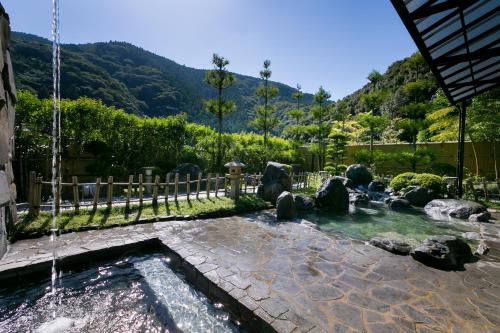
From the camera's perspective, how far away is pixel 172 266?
4.71 m

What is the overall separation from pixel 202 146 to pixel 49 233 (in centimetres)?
1102

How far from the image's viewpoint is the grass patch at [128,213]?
5.68 metres

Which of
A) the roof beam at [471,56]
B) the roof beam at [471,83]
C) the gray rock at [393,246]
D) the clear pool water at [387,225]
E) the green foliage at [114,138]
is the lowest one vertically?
the clear pool water at [387,225]

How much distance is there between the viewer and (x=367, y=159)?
19547 mm

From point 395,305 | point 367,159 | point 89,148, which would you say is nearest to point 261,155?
point 367,159

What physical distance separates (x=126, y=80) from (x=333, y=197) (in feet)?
221

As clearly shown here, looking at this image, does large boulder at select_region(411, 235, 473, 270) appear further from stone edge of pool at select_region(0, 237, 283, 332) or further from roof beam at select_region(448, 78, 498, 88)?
roof beam at select_region(448, 78, 498, 88)

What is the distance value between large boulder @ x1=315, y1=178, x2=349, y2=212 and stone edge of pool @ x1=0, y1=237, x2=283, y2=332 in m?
6.93

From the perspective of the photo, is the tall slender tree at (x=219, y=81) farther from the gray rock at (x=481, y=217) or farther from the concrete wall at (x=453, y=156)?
the concrete wall at (x=453, y=156)

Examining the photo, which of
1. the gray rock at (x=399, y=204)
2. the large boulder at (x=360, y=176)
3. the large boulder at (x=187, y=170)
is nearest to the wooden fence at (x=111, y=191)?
the large boulder at (x=187, y=170)

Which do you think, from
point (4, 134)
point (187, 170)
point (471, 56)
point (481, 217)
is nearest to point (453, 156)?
point (481, 217)

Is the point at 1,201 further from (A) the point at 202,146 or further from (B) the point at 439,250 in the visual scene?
(A) the point at 202,146

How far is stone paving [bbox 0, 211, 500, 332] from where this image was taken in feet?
9.53

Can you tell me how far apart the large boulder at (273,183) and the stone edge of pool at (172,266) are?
17.8 feet
